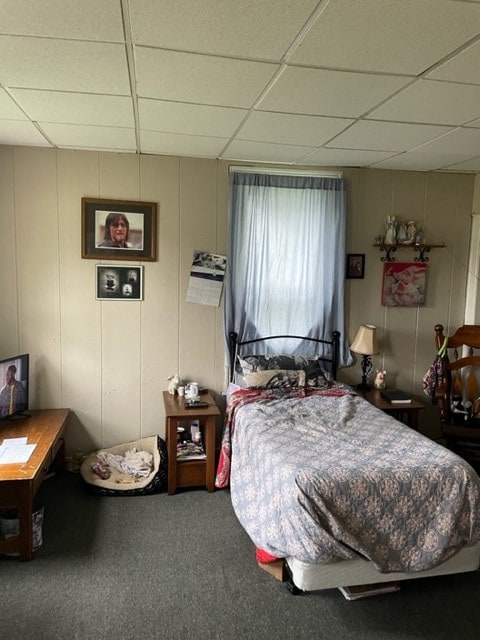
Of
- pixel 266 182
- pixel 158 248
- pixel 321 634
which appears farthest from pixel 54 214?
pixel 321 634

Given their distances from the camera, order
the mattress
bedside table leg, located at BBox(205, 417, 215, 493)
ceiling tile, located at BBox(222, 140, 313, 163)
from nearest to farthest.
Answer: the mattress → ceiling tile, located at BBox(222, 140, 313, 163) → bedside table leg, located at BBox(205, 417, 215, 493)

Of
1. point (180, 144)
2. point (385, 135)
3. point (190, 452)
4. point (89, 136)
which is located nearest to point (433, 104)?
point (385, 135)

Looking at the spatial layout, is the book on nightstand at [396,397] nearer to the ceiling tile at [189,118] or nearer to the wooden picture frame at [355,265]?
the wooden picture frame at [355,265]

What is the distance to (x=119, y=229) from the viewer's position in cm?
344

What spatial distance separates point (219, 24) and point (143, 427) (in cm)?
290

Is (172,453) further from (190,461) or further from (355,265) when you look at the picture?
(355,265)

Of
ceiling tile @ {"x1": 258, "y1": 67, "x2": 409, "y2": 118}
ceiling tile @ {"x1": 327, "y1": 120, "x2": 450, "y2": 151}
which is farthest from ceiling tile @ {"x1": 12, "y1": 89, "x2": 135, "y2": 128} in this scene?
ceiling tile @ {"x1": 327, "y1": 120, "x2": 450, "y2": 151}

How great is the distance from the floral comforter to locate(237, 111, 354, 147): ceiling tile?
1.80 m

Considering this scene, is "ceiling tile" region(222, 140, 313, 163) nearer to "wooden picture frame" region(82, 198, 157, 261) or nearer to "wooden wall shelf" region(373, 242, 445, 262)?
"wooden picture frame" region(82, 198, 157, 261)

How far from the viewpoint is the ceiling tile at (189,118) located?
2350 mm

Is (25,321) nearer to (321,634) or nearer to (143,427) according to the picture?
(143,427)

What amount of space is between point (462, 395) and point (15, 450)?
3.40 metres

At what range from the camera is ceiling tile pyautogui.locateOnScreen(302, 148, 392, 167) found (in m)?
3.22

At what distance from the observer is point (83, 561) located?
2.44 m
